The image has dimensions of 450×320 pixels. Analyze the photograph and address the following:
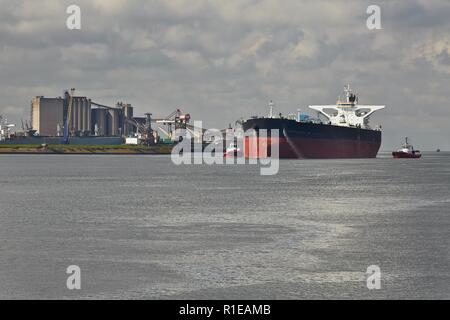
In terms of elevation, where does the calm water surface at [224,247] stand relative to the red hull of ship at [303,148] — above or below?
below

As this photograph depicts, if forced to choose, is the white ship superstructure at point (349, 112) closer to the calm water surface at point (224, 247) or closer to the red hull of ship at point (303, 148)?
the red hull of ship at point (303, 148)

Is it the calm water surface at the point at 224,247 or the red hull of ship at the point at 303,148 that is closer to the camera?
the calm water surface at the point at 224,247

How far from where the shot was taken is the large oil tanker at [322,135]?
431ft

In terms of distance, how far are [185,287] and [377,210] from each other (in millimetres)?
26431

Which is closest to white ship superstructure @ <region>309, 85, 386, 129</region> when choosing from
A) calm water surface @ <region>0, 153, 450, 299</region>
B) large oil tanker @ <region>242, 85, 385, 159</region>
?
large oil tanker @ <region>242, 85, 385, 159</region>

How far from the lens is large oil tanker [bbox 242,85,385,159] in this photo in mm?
131500

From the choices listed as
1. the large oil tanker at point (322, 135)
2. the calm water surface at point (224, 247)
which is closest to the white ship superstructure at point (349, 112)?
the large oil tanker at point (322, 135)

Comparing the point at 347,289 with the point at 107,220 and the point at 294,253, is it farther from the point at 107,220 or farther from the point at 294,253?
the point at 107,220

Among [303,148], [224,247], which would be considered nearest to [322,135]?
[303,148]

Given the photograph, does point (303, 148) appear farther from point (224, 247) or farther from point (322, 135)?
point (224, 247)

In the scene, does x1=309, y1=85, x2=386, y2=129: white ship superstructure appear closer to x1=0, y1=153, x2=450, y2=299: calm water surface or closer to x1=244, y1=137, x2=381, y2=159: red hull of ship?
x1=244, y1=137, x2=381, y2=159: red hull of ship

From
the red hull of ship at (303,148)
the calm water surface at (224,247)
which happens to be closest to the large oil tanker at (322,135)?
the red hull of ship at (303,148)

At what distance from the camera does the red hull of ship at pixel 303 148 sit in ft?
445
